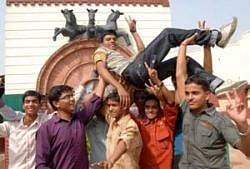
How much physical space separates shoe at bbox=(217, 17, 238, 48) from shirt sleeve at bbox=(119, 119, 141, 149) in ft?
2.94

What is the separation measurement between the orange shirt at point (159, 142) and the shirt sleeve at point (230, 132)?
0.53 meters

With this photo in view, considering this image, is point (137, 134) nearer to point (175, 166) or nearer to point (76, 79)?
point (175, 166)

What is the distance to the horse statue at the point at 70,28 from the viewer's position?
9.79m

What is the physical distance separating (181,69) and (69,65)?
6.87 metres

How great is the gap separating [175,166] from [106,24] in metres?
7.26

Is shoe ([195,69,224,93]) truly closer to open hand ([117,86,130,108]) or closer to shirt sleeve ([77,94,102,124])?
open hand ([117,86,130,108])

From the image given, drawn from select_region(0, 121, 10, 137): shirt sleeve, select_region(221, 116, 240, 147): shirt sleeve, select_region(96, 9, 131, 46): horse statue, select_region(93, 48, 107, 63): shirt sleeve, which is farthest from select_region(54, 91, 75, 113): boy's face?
select_region(96, 9, 131, 46): horse statue

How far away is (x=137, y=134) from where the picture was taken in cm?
305

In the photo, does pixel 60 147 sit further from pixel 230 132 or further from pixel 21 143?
pixel 230 132

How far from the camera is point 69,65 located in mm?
9805

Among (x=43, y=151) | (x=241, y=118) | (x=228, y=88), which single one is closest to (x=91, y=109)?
(x=43, y=151)

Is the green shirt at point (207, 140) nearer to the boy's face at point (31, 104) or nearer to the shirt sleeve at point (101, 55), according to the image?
the shirt sleeve at point (101, 55)

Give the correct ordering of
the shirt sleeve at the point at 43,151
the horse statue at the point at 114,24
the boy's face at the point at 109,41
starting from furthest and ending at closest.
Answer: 1. the horse statue at the point at 114,24
2. the boy's face at the point at 109,41
3. the shirt sleeve at the point at 43,151

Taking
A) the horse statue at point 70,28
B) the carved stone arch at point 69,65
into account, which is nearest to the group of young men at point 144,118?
the carved stone arch at point 69,65
